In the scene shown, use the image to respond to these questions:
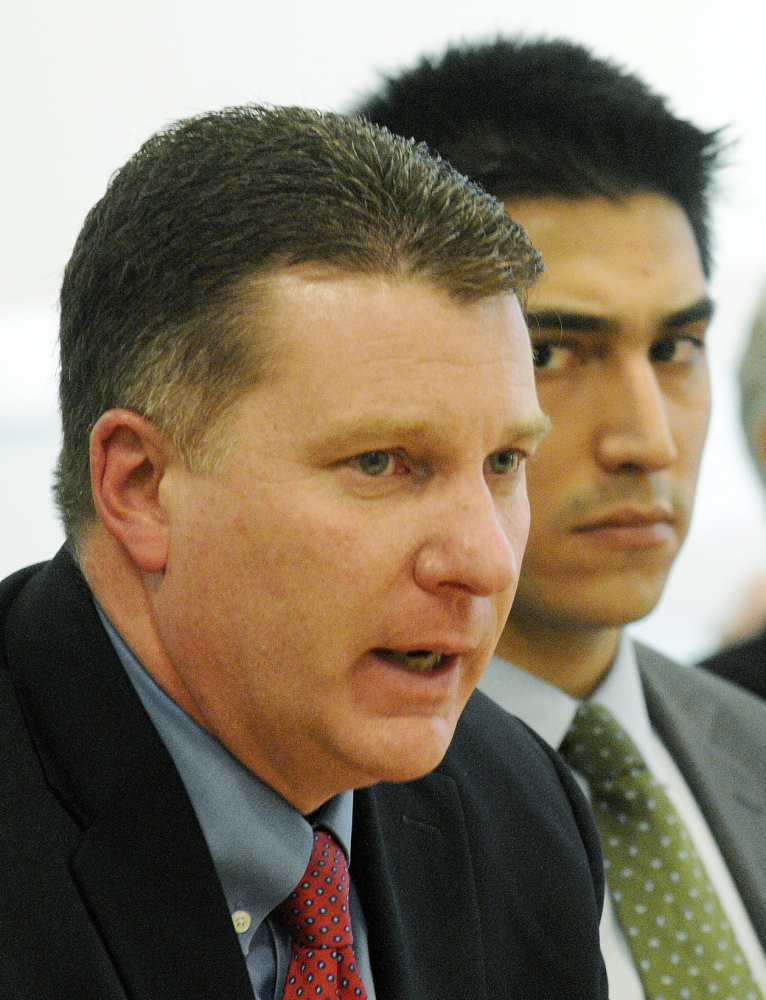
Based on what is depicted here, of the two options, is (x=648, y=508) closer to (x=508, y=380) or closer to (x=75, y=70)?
(x=508, y=380)

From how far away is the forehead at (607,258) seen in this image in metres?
1.42

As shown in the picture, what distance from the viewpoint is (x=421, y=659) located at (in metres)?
0.93

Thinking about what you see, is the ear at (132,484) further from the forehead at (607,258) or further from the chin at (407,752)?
the forehead at (607,258)

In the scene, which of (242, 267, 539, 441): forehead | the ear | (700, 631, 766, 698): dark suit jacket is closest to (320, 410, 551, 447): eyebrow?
(242, 267, 539, 441): forehead

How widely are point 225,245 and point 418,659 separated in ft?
1.06

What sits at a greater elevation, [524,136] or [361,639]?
[524,136]

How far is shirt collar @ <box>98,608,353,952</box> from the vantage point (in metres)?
0.95

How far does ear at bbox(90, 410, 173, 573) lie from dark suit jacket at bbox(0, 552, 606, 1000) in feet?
0.28

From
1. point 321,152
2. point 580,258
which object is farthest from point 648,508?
point 321,152

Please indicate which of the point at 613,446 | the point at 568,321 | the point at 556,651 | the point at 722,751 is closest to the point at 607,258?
the point at 568,321

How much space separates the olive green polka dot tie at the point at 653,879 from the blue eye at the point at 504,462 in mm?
575

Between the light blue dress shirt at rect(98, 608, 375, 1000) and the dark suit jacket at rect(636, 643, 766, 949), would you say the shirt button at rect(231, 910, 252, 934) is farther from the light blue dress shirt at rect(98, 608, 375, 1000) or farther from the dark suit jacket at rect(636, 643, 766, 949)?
the dark suit jacket at rect(636, 643, 766, 949)

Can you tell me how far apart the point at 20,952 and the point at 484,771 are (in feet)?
1.77

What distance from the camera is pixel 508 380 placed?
0.95 meters
